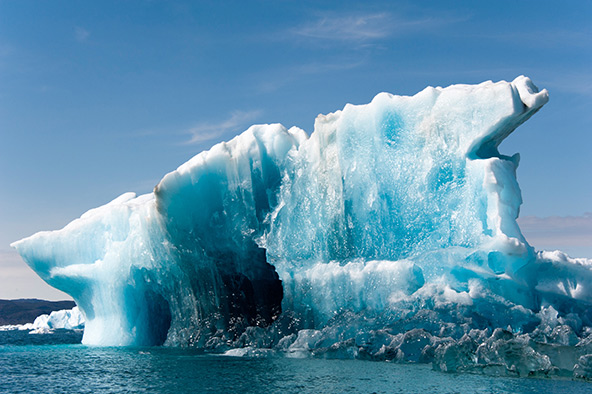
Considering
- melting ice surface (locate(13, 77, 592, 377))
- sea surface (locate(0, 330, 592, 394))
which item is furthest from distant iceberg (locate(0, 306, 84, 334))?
sea surface (locate(0, 330, 592, 394))

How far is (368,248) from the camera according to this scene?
13555 millimetres

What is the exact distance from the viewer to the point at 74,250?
18.2m

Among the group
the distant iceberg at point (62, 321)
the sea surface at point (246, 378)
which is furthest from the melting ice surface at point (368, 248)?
the distant iceberg at point (62, 321)

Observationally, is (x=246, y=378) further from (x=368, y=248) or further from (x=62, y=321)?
(x=62, y=321)

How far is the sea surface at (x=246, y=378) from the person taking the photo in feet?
26.6

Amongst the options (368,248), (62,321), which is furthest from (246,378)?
(62,321)

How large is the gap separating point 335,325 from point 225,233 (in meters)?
4.12

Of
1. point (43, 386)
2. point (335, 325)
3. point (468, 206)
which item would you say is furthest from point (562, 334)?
point (43, 386)

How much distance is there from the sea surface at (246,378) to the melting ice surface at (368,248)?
856 millimetres

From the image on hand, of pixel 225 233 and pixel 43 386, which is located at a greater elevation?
pixel 225 233

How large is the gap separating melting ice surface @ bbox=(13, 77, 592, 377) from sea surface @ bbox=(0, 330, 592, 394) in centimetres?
86

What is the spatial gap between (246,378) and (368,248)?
5.12 meters

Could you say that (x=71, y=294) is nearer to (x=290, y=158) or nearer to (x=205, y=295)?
(x=205, y=295)

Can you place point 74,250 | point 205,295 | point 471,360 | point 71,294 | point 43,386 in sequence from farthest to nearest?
point 71,294 < point 74,250 < point 205,295 < point 471,360 < point 43,386
